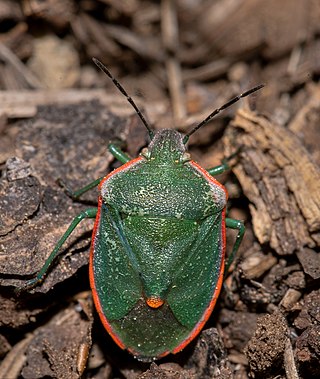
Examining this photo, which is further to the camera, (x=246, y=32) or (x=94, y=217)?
(x=246, y=32)

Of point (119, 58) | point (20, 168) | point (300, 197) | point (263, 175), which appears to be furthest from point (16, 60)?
point (300, 197)

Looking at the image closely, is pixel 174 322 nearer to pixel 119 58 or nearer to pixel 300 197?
pixel 300 197

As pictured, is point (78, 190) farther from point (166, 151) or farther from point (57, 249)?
point (166, 151)

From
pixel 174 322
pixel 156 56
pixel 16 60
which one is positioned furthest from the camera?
pixel 156 56

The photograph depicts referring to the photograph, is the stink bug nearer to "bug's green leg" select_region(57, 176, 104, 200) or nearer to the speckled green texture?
the speckled green texture

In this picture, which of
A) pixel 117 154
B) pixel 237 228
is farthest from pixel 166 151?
pixel 237 228

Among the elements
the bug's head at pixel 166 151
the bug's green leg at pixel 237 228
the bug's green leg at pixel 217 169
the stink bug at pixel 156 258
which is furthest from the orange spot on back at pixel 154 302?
the bug's green leg at pixel 217 169

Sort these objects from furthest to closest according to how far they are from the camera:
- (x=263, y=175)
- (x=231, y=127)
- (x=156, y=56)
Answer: (x=156, y=56), (x=231, y=127), (x=263, y=175)

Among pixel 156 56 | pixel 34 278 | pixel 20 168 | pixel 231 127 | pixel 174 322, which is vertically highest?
pixel 156 56
